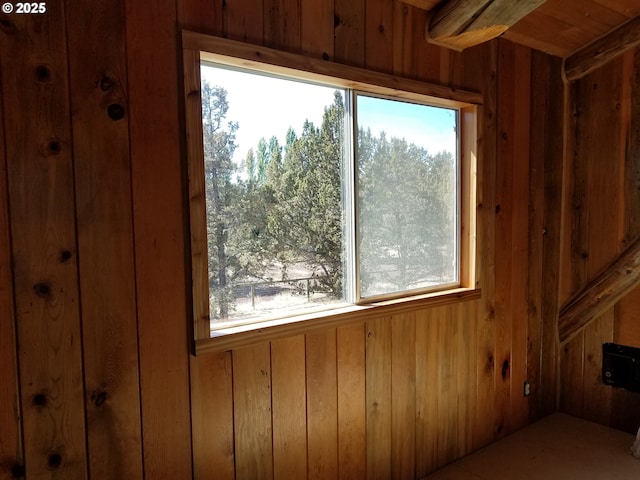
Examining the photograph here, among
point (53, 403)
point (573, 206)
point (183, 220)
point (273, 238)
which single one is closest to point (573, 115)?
point (573, 206)

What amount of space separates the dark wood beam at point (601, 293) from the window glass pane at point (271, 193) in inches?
74.7

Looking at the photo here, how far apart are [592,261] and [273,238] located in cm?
229

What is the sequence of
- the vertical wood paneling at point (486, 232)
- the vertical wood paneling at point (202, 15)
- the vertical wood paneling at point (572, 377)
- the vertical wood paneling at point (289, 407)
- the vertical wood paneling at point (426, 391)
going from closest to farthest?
the vertical wood paneling at point (202, 15), the vertical wood paneling at point (289, 407), the vertical wood paneling at point (426, 391), the vertical wood paneling at point (486, 232), the vertical wood paneling at point (572, 377)

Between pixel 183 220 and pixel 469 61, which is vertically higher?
pixel 469 61

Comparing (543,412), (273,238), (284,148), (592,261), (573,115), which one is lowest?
(543,412)

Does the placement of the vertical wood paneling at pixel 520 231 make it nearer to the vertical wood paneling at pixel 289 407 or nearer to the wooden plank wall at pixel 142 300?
the wooden plank wall at pixel 142 300

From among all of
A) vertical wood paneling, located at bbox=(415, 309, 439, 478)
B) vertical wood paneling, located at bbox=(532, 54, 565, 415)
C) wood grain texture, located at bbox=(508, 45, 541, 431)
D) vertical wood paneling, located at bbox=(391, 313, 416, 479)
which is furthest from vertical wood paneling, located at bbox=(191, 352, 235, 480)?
vertical wood paneling, located at bbox=(532, 54, 565, 415)

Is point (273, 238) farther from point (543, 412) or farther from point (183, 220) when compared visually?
point (543, 412)

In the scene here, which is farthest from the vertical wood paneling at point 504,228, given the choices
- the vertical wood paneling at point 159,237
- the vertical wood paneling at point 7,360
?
the vertical wood paneling at point 7,360

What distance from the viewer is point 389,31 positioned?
6.50ft

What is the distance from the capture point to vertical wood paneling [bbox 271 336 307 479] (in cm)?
171

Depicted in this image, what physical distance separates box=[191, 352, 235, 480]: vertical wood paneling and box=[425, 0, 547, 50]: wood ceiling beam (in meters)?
1.80

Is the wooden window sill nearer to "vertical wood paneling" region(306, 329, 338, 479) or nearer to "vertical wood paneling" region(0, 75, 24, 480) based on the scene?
"vertical wood paneling" region(306, 329, 338, 479)

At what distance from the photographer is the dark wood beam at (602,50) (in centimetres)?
251
